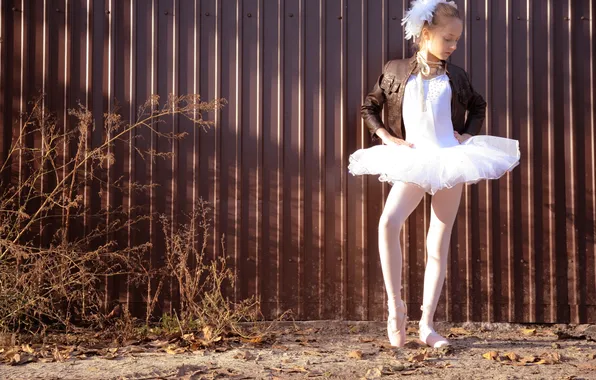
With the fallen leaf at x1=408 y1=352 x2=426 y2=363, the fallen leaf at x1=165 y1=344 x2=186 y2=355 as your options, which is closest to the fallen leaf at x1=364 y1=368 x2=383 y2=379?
the fallen leaf at x1=408 y1=352 x2=426 y2=363

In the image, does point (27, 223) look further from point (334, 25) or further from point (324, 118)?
point (334, 25)

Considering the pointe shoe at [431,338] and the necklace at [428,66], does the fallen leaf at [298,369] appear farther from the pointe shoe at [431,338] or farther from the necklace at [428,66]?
the necklace at [428,66]

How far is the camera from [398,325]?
4.09m

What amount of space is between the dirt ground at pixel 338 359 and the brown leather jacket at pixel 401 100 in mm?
1304

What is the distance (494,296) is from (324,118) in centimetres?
169

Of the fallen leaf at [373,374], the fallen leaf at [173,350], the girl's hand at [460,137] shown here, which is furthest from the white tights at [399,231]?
the fallen leaf at [173,350]

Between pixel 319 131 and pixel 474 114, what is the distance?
3.56ft

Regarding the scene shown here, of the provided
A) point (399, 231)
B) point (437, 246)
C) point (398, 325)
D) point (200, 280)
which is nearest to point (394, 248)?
point (399, 231)

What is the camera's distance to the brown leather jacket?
430cm

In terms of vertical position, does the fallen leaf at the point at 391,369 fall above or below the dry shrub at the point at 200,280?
below

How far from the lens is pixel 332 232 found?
4.93 metres

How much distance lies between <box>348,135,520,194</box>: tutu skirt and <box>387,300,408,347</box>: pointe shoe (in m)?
0.70

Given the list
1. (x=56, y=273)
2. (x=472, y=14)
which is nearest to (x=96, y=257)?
(x=56, y=273)

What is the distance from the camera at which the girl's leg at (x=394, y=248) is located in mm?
4066
